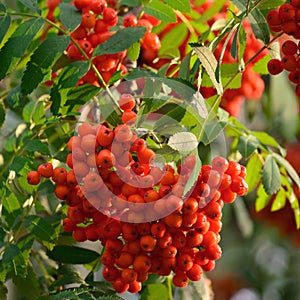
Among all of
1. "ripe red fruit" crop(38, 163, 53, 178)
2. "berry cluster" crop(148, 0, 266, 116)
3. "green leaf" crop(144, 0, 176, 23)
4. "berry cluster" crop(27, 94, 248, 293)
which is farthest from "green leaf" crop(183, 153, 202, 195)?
"berry cluster" crop(148, 0, 266, 116)

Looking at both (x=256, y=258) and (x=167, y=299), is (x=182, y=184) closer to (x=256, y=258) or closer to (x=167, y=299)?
(x=167, y=299)

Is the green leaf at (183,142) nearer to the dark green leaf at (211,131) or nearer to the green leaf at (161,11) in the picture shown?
the dark green leaf at (211,131)

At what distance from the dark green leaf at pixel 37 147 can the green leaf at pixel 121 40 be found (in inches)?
7.0

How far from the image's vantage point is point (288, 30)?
1268 millimetres

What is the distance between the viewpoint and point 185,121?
1302 mm

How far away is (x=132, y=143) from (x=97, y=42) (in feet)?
1.07

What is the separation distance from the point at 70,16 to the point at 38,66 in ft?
0.46

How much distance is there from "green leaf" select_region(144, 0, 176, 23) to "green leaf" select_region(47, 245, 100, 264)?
17.9 inches

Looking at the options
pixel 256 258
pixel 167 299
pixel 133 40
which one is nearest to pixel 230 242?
pixel 256 258

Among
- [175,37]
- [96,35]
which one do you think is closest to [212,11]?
[175,37]

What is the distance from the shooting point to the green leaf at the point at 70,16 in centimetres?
142

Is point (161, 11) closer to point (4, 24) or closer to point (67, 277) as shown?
point (4, 24)

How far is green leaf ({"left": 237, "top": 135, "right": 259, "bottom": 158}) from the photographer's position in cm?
151

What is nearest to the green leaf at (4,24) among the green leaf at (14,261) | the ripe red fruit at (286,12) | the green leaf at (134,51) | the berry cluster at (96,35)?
the berry cluster at (96,35)
